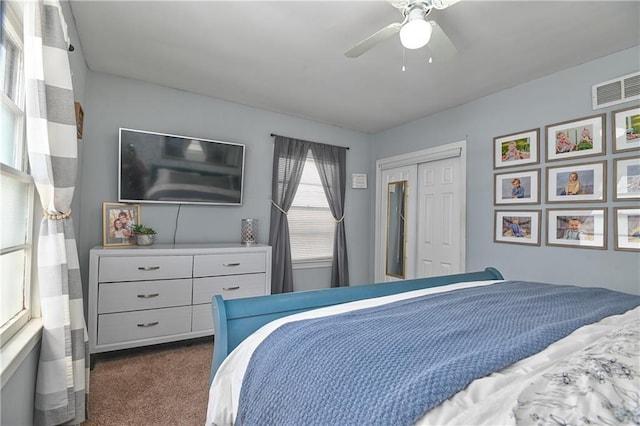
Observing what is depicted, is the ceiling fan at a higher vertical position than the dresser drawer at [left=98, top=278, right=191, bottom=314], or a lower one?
higher

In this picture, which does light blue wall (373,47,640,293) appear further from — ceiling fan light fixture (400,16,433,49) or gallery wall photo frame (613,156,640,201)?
ceiling fan light fixture (400,16,433,49)

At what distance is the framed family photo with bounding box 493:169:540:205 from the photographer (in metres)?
2.70

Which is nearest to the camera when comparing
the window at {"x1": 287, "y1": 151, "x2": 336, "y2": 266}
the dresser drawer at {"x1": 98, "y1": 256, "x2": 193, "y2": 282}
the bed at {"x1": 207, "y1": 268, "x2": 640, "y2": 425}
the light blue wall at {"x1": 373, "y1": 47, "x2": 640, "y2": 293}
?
the bed at {"x1": 207, "y1": 268, "x2": 640, "y2": 425}

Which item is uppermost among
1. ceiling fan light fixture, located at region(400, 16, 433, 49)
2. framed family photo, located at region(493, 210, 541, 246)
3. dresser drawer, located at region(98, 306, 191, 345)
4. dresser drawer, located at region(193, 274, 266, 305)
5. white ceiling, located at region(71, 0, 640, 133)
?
white ceiling, located at region(71, 0, 640, 133)

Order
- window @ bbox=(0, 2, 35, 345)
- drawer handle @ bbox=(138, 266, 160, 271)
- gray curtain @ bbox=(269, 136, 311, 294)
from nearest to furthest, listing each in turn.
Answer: window @ bbox=(0, 2, 35, 345)
drawer handle @ bbox=(138, 266, 160, 271)
gray curtain @ bbox=(269, 136, 311, 294)

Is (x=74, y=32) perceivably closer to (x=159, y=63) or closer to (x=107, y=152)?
(x=159, y=63)

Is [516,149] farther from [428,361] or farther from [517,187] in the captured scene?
[428,361]

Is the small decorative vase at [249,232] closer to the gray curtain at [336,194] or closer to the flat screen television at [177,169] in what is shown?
the flat screen television at [177,169]

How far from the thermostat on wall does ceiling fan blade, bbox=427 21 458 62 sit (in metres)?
2.42

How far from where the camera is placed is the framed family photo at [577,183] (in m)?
2.31

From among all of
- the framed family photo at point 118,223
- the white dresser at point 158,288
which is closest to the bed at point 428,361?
the white dresser at point 158,288

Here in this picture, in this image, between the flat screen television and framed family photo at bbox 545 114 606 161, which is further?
the flat screen television

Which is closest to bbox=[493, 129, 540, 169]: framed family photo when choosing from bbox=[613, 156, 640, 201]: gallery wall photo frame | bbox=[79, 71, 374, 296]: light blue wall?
bbox=[613, 156, 640, 201]: gallery wall photo frame

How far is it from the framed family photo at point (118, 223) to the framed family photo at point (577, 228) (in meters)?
3.74
